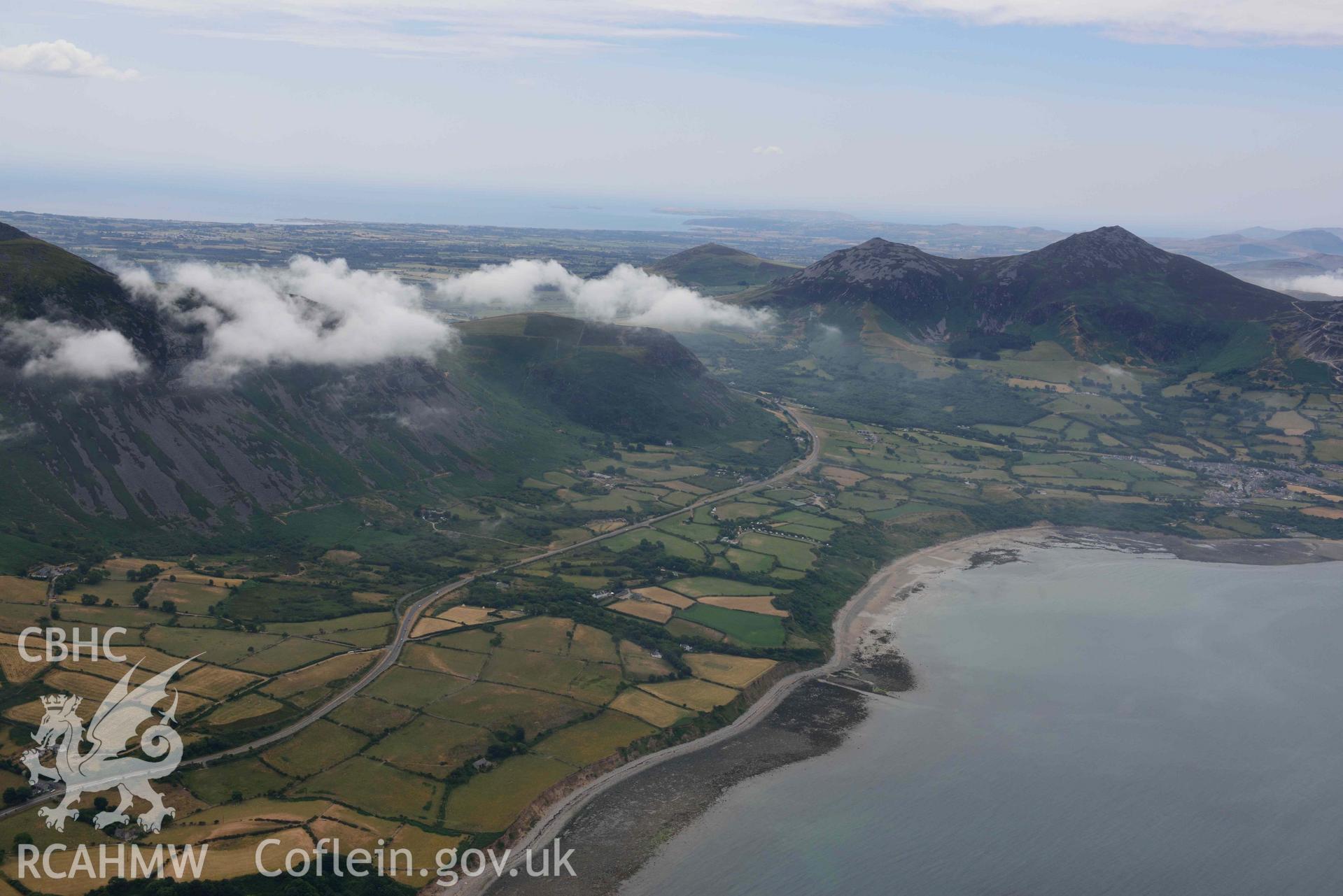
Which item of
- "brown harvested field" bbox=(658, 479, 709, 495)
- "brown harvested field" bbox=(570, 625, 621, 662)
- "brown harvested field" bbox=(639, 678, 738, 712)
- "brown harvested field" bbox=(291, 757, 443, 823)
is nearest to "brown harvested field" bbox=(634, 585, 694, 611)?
"brown harvested field" bbox=(570, 625, 621, 662)

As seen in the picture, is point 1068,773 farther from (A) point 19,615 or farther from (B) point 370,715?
(A) point 19,615

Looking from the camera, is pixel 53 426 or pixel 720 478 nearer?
pixel 53 426

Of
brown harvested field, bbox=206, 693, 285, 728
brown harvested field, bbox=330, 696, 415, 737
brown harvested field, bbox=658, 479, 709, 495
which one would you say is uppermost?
brown harvested field, bbox=658, 479, 709, 495

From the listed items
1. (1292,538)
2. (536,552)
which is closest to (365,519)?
(536,552)

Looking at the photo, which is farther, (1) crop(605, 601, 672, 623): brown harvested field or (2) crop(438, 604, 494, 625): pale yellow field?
(1) crop(605, 601, 672, 623): brown harvested field

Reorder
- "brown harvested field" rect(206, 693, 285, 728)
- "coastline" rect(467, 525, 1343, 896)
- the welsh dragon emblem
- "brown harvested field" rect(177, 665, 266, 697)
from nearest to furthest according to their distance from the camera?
the welsh dragon emblem
"coastline" rect(467, 525, 1343, 896)
"brown harvested field" rect(206, 693, 285, 728)
"brown harvested field" rect(177, 665, 266, 697)

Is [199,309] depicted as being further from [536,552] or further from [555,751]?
[555,751]

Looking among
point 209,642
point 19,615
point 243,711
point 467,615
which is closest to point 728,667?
point 467,615

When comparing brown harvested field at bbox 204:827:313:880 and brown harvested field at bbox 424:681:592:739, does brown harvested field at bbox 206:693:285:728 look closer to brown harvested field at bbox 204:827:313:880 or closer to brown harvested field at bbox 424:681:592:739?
brown harvested field at bbox 424:681:592:739
